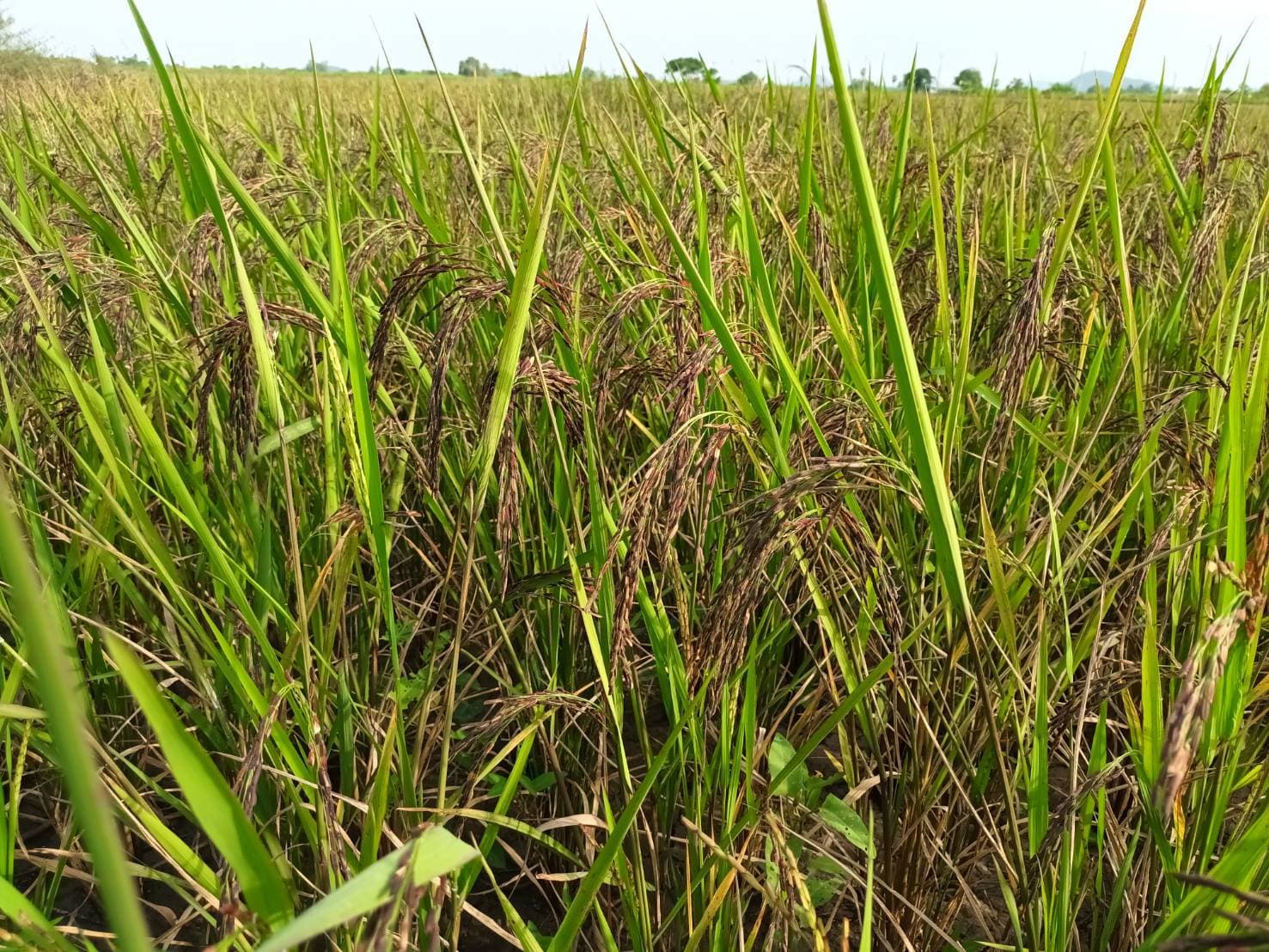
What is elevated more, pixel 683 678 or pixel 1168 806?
pixel 1168 806

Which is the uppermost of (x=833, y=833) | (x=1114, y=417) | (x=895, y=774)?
(x=1114, y=417)

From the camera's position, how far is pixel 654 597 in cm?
108

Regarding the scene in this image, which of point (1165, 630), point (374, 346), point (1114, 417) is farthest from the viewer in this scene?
point (1114, 417)

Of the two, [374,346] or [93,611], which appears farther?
[93,611]

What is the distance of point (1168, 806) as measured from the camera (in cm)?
39

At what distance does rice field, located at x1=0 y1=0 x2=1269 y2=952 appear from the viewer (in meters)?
0.66

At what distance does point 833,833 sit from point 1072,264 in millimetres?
982

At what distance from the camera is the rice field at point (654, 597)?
66 cm

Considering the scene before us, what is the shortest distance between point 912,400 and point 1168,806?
0.97 feet

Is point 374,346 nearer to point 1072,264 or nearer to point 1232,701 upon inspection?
point 1232,701

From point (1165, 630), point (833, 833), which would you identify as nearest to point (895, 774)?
point (833, 833)

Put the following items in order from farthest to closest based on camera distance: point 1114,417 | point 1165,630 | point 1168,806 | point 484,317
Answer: point 484,317 < point 1114,417 < point 1165,630 < point 1168,806

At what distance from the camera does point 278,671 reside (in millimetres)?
770

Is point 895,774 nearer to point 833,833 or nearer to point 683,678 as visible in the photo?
point 833,833
